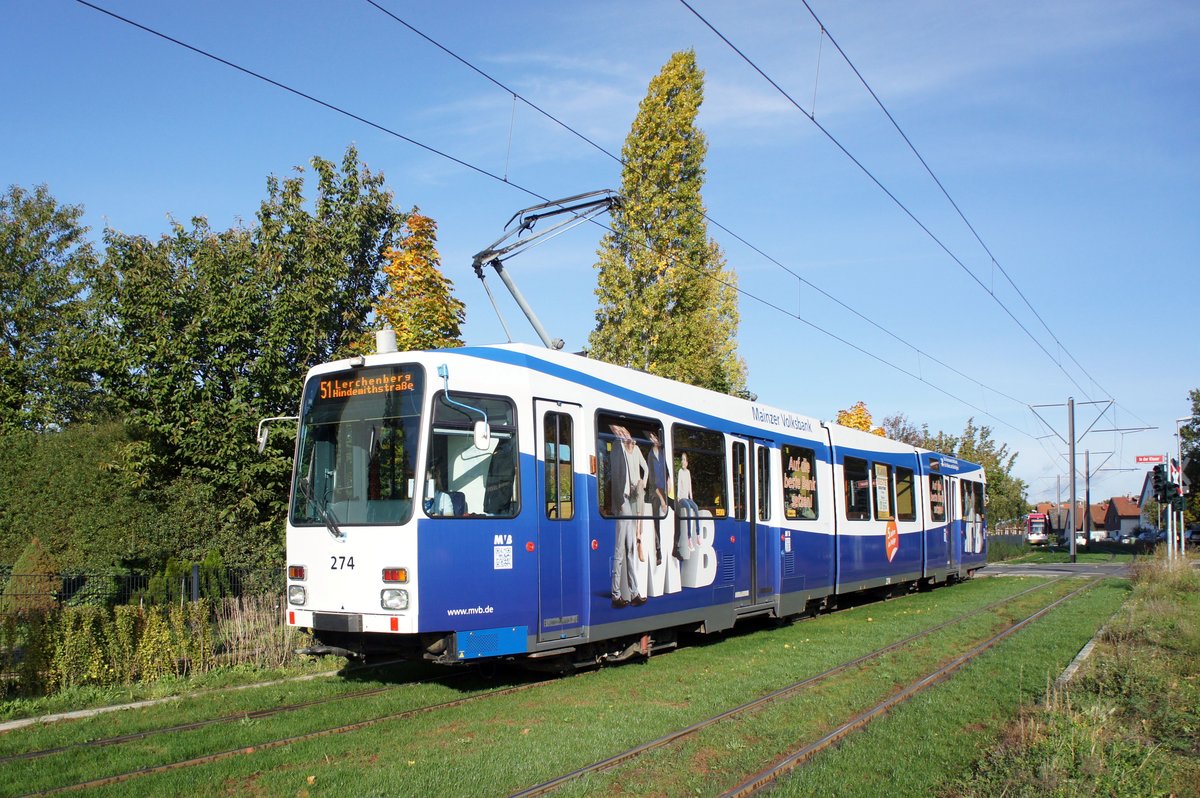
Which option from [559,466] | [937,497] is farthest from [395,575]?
[937,497]

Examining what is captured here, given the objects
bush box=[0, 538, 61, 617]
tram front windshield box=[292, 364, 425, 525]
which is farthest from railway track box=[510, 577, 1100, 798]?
bush box=[0, 538, 61, 617]

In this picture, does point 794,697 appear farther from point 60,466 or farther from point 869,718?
point 60,466

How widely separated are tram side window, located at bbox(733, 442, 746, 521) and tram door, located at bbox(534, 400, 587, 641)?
3910mm

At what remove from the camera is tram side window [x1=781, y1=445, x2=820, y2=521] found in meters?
15.3

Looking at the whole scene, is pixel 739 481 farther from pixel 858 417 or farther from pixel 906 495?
pixel 858 417

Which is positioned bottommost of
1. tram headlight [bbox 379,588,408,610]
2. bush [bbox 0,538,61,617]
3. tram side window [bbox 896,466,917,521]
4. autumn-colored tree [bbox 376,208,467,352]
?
bush [bbox 0,538,61,617]

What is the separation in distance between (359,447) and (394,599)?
1.58 m

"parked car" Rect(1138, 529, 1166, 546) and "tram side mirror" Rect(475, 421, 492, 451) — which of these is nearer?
"tram side mirror" Rect(475, 421, 492, 451)

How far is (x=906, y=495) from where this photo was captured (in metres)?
21.3

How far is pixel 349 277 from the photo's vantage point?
19609 millimetres

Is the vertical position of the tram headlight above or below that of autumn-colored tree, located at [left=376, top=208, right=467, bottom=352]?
below

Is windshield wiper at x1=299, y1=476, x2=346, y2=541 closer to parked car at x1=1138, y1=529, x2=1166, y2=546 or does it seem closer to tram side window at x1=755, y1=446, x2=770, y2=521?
tram side window at x1=755, y1=446, x2=770, y2=521

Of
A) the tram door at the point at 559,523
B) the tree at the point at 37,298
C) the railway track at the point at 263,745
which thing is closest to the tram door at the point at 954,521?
the tram door at the point at 559,523

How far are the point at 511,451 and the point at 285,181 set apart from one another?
12.1 meters
